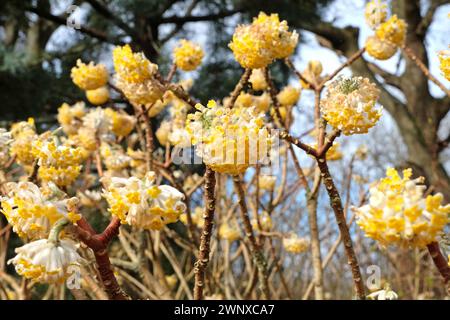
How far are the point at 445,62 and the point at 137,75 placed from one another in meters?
0.48

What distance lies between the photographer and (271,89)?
98 cm

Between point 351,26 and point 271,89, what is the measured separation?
10.5 feet

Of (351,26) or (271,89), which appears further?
(351,26)

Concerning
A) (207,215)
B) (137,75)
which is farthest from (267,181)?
(207,215)

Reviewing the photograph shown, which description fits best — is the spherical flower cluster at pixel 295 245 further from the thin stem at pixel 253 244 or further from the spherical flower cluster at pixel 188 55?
the spherical flower cluster at pixel 188 55

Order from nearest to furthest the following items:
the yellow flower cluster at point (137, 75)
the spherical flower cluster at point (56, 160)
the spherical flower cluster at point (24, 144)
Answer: the spherical flower cluster at point (56, 160)
the yellow flower cluster at point (137, 75)
the spherical flower cluster at point (24, 144)

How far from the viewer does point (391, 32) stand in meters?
1.10

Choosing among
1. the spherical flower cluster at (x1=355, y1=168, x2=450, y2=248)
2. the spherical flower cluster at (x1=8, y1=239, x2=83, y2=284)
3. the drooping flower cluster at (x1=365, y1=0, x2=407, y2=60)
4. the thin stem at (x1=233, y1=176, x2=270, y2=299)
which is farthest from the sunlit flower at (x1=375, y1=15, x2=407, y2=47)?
the spherical flower cluster at (x1=8, y1=239, x2=83, y2=284)

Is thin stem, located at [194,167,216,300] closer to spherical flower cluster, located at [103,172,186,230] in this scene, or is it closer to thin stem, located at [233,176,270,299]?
→ spherical flower cluster, located at [103,172,186,230]

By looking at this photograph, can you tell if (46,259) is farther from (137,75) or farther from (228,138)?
(137,75)

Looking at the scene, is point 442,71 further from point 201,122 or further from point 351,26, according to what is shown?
point 351,26

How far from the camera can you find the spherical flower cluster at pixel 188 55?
1.15 metres

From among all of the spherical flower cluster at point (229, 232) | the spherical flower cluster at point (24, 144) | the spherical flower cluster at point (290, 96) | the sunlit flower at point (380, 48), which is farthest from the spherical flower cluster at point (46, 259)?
the spherical flower cluster at point (229, 232)
